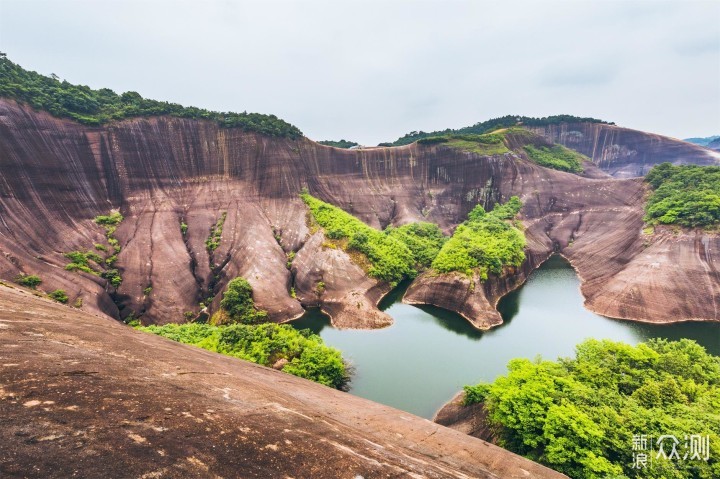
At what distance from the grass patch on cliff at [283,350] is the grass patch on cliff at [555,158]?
6364 cm

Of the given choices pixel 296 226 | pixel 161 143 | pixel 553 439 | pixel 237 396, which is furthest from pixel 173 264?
pixel 553 439

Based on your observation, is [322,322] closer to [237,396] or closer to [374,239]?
[374,239]

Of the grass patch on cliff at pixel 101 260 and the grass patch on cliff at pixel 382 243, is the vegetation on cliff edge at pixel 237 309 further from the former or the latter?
the grass patch on cliff at pixel 382 243

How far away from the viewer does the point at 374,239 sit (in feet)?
137

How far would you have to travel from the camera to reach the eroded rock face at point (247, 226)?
2994cm

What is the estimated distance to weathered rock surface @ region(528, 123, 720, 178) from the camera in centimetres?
7919

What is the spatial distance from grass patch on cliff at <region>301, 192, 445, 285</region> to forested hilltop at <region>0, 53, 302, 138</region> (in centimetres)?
1334

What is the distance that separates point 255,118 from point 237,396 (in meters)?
48.7

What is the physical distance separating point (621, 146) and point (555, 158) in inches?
1316

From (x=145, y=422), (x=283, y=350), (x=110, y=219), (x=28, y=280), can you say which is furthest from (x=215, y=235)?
(x=145, y=422)

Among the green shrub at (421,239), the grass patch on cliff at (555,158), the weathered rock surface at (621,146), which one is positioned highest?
the weathered rock surface at (621,146)

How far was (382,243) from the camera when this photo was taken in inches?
1649

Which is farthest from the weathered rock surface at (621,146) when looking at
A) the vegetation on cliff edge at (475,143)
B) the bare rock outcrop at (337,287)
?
the bare rock outcrop at (337,287)

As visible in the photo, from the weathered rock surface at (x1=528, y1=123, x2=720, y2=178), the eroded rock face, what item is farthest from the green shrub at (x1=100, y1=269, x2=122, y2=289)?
the weathered rock surface at (x1=528, y1=123, x2=720, y2=178)
